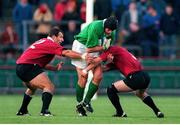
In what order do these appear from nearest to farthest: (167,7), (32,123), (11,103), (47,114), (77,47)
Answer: (32,123) → (47,114) → (77,47) → (11,103) → (167,7)

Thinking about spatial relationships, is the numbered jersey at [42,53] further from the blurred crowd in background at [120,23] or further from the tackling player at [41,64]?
the blurred crowd in background at [120,23]

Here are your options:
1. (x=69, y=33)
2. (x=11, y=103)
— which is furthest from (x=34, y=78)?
(x=69, y=33)

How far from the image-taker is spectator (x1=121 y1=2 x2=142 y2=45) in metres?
27.2

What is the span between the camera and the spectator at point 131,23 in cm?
2722

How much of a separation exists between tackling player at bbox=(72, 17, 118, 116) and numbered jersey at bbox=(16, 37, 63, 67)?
33.9 inches

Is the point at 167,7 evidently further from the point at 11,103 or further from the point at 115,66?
the point at 115,66

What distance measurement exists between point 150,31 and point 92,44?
11018 millimetres

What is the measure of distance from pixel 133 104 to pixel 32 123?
7.94 metres

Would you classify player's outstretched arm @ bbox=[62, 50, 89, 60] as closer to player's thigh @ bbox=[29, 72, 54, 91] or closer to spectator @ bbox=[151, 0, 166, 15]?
player's thigh @ bbox=[29, 72, 54, 91]

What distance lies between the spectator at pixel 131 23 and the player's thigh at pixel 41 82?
11.1m

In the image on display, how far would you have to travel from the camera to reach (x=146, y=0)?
2873 centimetres

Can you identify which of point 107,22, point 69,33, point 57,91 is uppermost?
point 107,22

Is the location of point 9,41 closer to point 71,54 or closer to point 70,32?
point 70,32

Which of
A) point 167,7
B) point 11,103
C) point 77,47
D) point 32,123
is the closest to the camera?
point 32,123
